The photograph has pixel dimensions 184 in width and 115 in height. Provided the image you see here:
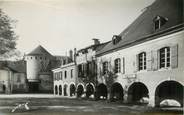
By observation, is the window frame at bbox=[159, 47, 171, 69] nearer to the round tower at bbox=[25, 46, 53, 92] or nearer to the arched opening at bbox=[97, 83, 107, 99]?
the arched opening at bbox=[97, 83, 107, 99]

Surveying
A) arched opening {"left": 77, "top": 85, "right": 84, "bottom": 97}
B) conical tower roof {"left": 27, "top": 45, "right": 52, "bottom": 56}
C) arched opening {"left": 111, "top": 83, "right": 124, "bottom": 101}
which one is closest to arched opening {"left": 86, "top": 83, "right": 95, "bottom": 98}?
arched opening {"left": 77, "top": 85, "right": 84, "bottom": 97}

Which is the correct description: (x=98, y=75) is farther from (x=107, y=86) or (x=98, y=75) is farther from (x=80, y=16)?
(x=80, y=16)

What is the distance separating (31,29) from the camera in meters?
8.24

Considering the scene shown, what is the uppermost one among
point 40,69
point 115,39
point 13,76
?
point 115,39

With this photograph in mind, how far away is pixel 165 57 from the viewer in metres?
8.08

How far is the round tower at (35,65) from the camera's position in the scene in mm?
8586

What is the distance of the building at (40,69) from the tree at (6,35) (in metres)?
0.59

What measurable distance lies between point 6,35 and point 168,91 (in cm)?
532

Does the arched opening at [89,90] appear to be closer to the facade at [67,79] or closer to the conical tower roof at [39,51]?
the facade at [67,79]

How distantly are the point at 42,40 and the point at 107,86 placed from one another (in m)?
3.01

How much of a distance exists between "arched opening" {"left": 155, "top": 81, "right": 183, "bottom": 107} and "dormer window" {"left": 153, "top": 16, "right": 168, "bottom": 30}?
173 centimetres

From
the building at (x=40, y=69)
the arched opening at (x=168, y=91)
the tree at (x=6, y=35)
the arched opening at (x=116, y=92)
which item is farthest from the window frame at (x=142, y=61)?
the tree at (x=6, y=35)

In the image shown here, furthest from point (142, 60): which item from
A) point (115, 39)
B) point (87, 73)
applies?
point (87, 73)

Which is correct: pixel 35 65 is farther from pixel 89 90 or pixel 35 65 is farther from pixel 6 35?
pixel 89 90
